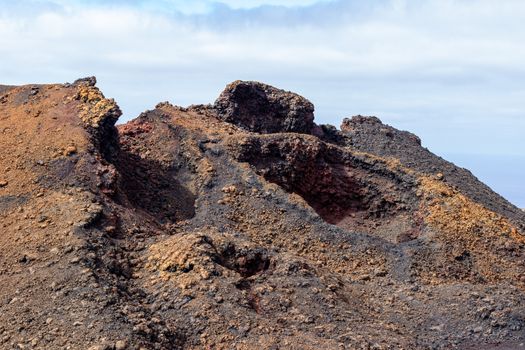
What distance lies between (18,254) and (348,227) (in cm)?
931

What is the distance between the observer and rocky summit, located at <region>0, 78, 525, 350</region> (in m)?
12.8

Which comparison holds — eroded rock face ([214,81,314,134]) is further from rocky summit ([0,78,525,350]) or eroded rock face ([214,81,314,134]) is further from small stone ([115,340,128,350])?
small stone ([115,340,128,350])

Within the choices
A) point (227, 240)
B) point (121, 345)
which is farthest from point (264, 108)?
point (121, 345)

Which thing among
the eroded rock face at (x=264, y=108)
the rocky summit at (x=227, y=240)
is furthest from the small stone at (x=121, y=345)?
the eroded rock face at (x=264, y=108)

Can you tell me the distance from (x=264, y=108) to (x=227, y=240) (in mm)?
10897

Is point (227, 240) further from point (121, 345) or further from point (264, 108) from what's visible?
point (264, 108)

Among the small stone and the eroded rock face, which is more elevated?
the eroded rock face

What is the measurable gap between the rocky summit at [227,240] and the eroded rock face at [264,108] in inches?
11.3

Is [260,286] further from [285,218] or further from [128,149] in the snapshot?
[128,149]

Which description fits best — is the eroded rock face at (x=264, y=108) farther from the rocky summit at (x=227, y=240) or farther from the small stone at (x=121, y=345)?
the small stone at (x=121, y=345)

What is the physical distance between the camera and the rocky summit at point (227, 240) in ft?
42.1

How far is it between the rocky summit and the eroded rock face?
0.29 meters

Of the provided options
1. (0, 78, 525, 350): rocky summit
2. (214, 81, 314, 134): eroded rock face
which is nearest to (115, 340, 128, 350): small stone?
(0, 78, 525, 350): rocky summit

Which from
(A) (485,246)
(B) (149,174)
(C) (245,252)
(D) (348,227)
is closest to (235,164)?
(B) (149,174)
